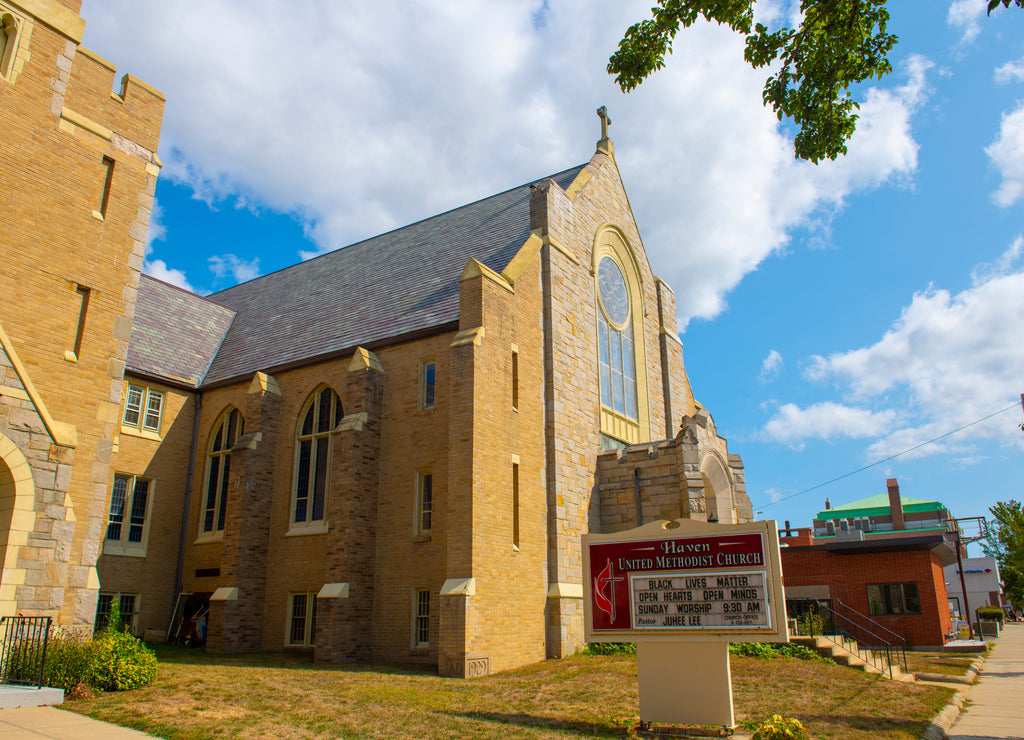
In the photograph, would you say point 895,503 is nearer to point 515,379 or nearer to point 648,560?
point 515,379

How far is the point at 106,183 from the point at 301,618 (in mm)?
12251

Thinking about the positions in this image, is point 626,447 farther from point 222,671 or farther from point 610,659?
point 222,671

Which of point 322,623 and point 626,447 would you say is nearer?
point 322,623

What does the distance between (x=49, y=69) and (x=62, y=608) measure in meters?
11.0

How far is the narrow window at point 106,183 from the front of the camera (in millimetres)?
16000

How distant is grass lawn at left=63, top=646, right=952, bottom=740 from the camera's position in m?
9.40

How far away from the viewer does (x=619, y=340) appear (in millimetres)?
24562

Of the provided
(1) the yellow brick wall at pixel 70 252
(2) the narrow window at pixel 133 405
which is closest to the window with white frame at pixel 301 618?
(1) the yellow brick wall at pixel 70 252

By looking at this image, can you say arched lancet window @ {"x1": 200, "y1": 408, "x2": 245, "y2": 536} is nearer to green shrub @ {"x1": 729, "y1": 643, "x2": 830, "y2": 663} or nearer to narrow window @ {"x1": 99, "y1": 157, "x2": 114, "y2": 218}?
narrow window @ {"x1": 99, "y1": 157, "x2": 114, "y2": 218}

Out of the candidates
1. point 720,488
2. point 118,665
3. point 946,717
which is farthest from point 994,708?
point 118,665

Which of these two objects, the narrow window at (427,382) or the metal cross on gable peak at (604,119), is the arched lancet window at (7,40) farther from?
the metal cross on gable peak at (604,119)

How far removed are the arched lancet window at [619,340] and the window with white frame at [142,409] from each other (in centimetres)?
1456

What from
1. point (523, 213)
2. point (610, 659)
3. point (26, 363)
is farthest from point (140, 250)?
point (610, 659)

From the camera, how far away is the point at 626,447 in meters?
21.0
